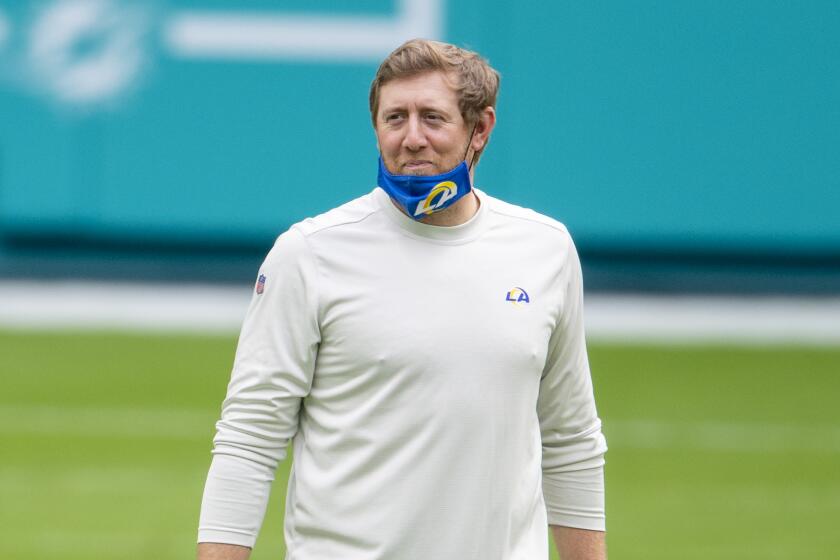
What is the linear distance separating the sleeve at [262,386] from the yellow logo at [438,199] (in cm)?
24

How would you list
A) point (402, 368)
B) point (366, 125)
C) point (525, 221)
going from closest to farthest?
point (402, 368)
point (525, 221)
point (366, 125)

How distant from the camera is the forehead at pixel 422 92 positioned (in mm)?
3193

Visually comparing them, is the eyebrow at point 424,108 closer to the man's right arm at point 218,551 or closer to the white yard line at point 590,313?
the man's right arm at point 218,551

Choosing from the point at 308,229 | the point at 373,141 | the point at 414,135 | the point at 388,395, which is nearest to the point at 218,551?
the point at 388,395

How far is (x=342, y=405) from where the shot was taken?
3.21 metres

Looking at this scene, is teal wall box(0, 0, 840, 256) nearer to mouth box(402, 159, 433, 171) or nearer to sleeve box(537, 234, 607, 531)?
sleeve box(537, 234, 607, 531)

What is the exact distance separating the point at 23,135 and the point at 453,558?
12.4m

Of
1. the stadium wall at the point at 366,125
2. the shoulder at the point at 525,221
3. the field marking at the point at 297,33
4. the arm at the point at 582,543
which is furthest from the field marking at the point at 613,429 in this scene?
the shoulder at the point at 525,221

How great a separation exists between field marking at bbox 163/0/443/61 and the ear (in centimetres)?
1149

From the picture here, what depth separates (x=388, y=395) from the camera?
3162 millimetres

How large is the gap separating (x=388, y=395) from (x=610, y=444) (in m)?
7.21

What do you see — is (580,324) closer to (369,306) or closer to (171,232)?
(369,306)

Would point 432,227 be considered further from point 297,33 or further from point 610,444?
point 297,33

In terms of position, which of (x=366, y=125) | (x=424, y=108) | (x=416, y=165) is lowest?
(x=416, y=165)
